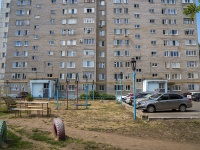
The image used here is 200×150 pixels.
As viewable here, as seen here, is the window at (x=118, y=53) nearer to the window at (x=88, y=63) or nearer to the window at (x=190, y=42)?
the window at (x=88, y=63)

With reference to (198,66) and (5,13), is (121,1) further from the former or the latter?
(5,13)

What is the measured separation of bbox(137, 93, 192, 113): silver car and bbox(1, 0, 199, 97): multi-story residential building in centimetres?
3243

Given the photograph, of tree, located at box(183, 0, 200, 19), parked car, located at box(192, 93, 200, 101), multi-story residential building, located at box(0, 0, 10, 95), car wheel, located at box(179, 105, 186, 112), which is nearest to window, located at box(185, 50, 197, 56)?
parked car, located at box(192, 93, 200, 101)

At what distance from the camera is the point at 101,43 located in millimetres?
57375

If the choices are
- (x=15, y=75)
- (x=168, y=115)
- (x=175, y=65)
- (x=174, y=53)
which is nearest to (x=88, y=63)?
(x=15, y=75)

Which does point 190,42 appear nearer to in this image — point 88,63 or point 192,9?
point 88,63

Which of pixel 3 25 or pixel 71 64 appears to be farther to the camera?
pixel 3 25

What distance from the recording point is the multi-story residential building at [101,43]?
54094mm

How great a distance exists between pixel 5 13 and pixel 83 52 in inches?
1098

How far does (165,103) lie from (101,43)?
1559 inches

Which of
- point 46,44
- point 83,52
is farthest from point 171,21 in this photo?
point 46,44

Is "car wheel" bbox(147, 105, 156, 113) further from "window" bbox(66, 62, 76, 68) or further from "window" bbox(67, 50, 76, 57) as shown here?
"window" bbox(67, 50, 76, 57)

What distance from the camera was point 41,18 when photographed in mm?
57750

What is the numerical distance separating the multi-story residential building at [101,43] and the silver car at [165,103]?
1277 inches
